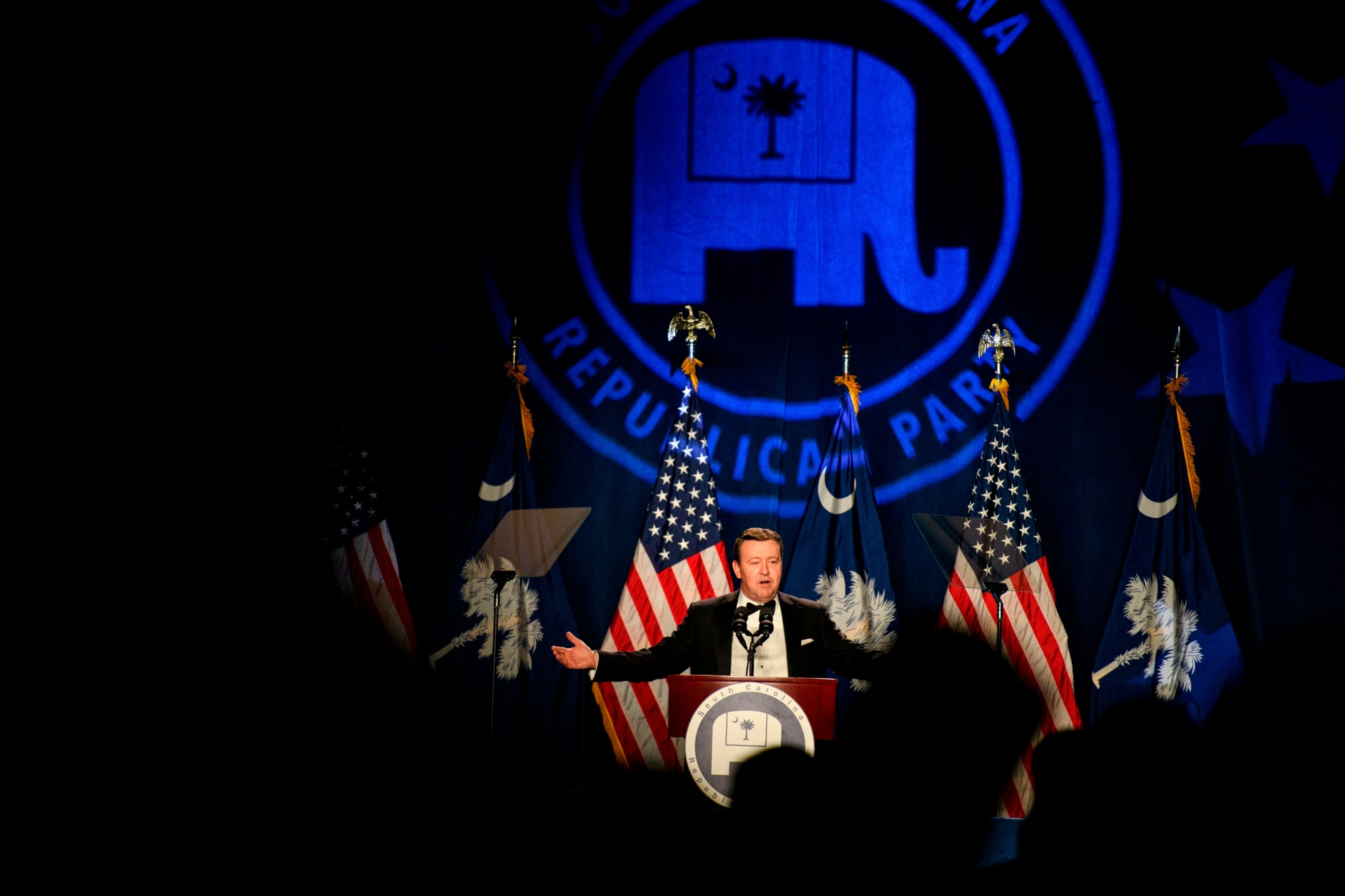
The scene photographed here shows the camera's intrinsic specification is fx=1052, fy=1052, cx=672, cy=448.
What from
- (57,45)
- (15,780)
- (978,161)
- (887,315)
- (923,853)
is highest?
(57,45)

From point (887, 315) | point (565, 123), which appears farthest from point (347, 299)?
point (887, 315)

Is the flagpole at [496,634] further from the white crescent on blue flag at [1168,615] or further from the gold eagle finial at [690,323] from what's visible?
the white crescent on blue flag at [1168,615]

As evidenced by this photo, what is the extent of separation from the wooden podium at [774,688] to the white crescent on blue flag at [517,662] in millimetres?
1127

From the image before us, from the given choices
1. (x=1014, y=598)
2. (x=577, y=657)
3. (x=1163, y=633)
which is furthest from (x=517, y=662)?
(x=1163, y=633)

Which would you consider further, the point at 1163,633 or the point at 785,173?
the point at 785,173

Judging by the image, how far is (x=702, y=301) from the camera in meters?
5.71

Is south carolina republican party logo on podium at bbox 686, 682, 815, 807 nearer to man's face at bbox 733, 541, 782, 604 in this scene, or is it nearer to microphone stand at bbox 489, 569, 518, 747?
man's face at bbox 733, 541, 782, 604

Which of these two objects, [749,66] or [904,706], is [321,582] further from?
[749,66]

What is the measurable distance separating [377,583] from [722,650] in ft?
5.90

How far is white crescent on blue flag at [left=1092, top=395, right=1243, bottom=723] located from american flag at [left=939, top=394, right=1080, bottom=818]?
0.86 feet

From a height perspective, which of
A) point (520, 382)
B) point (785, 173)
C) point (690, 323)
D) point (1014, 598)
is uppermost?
point (785, 173)

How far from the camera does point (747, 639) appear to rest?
4.72 m

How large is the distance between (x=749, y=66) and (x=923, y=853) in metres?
4.13

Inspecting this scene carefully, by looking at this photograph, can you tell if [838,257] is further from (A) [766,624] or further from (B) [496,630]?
(B) [496,630]
